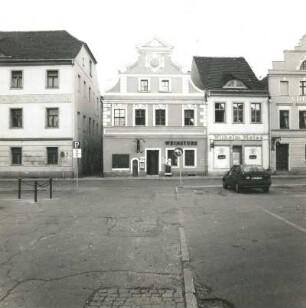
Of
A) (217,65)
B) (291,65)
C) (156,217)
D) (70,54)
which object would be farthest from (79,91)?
(156,217)

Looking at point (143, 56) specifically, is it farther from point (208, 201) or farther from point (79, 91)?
point (208, 201)

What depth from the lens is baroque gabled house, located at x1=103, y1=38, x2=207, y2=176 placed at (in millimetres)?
37562

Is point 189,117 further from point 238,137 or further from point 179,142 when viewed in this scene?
point 238,137

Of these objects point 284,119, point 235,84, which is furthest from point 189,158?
point 284,119

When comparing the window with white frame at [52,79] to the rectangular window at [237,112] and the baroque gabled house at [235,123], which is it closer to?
the baroque gabled house at [235,123]

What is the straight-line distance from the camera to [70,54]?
37.0 meters

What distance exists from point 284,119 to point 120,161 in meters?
16.1

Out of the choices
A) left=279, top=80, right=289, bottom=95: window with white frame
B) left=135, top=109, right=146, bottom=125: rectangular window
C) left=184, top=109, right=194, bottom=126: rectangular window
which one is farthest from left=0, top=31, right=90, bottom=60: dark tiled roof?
left=279, top=80, right=289, bottom=95: window with white frame

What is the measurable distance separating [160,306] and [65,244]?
Result: 14.1ft

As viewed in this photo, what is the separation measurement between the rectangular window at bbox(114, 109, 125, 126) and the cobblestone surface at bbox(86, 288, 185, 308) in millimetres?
32517

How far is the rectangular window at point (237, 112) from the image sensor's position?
39062mm

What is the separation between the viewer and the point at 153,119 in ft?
124

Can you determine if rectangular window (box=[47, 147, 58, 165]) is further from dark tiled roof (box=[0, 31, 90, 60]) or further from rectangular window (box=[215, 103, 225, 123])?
rectangular window (box=[215, 103, 225, 123])

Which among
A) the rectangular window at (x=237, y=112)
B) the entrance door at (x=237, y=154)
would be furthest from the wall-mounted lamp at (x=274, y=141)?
the rectangular window at (x=237, y=112)
